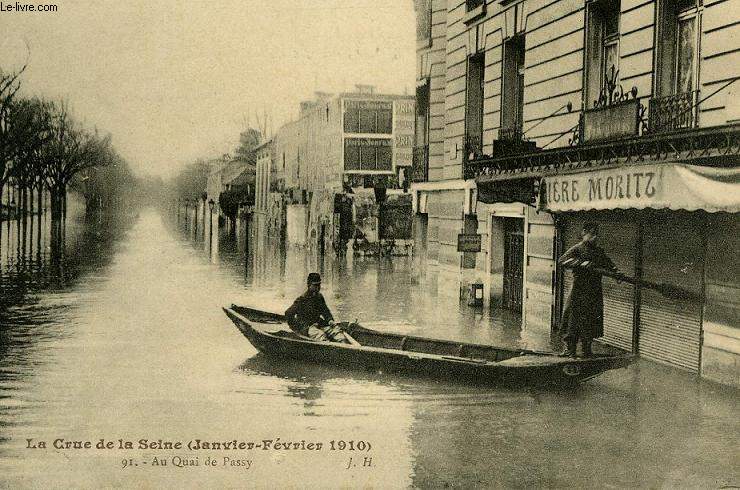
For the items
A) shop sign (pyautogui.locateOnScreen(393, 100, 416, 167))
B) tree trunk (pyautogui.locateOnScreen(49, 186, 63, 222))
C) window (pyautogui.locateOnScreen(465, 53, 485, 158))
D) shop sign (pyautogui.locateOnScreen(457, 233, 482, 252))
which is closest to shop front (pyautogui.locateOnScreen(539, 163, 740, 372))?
shop sign (pyautogui.locateOnScreen(457, 233, 482, 252))

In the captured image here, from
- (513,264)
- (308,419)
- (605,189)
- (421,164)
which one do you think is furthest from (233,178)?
(308,419)

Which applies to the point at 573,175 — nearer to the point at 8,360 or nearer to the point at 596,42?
the point at 596,42

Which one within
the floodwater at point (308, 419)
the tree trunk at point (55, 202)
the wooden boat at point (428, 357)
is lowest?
the floodwater at point (308, 419)

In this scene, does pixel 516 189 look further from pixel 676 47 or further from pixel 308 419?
pixel 308 419

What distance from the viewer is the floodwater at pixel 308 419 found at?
Answer: 662cm

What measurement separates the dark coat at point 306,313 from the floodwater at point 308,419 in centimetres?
64

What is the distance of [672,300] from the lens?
10.7 m

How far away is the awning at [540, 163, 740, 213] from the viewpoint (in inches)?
320

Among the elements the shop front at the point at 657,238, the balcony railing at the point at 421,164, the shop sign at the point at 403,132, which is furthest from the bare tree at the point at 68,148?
the shop front at the point at 657,238

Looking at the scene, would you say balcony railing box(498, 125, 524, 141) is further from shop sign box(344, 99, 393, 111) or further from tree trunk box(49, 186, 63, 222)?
tree trunk box(49, 186, 63, 222)

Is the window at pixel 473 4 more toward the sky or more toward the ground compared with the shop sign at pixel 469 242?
more toward the sky

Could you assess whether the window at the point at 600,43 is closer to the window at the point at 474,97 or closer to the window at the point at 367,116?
the window at the point at 474,97

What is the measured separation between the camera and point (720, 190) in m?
8.10

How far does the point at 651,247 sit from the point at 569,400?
3160 millimetres
